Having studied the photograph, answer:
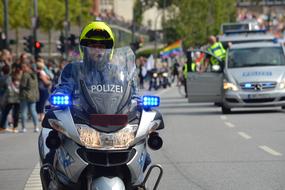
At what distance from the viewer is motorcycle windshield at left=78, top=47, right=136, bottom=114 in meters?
8.53

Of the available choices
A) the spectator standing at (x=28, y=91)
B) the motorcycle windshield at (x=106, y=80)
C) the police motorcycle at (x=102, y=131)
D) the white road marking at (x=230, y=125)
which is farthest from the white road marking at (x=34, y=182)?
the spectator standing at (x=28, y=91)

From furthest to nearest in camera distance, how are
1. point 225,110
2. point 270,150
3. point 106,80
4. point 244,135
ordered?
point 225,110, point 244,135, point 270,150, point 106,80

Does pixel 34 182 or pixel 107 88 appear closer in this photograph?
pixel 107 88

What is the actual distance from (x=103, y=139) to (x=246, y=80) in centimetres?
1951

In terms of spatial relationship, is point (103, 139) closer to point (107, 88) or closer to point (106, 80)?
point (107, 88)

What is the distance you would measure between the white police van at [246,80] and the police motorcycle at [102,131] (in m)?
18.7

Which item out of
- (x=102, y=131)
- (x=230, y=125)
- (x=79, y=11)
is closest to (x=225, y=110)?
(x=230, y=125)

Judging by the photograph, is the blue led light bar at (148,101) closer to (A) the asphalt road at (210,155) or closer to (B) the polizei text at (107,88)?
(B) the polizei text at (107,88)

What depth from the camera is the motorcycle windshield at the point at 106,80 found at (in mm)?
8531

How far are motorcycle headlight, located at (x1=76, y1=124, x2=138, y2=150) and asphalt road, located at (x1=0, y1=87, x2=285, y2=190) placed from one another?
3.79m

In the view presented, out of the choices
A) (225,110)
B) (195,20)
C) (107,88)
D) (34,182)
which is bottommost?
(225,110)

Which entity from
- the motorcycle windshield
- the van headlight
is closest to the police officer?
the motorcycle windshield

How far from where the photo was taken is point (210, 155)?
1614cm

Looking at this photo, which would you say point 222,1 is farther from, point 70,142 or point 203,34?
point 70,142
